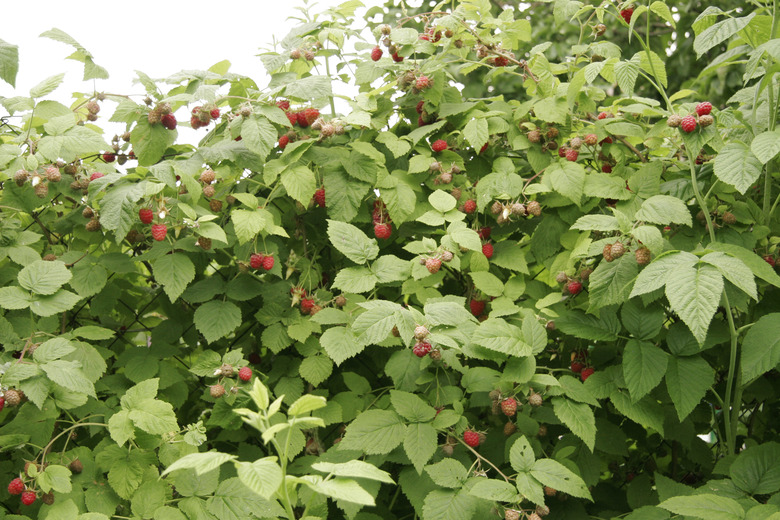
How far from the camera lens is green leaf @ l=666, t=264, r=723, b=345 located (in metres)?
1.53

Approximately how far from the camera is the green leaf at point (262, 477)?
1005mm

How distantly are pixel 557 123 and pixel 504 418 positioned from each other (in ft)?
3.10

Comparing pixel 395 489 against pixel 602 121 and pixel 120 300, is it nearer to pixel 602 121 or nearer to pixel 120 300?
pixel 120 300

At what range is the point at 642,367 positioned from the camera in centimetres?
185

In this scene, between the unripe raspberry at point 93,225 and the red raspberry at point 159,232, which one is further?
the unripe raspberry at point 93,225

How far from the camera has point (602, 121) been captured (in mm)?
2197

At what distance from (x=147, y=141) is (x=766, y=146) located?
5.71ft

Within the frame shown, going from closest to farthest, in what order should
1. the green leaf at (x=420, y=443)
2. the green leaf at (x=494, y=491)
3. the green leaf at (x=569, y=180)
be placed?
1. the green leaf at (x=494, y=491)
2. the green leaf at (x=420, y=443)
3. the green leaf at (x=569, y=180)

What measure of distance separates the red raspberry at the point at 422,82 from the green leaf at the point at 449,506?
3.98ft

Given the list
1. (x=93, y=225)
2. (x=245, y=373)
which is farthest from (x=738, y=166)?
(x=93, y=225)

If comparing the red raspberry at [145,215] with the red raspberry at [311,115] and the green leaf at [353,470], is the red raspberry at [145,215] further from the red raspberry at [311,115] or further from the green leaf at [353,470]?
the green leaf at [353,470]

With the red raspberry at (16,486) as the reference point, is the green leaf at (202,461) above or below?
above

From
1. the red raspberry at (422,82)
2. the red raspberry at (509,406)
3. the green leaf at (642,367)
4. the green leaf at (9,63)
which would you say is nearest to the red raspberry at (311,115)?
the red raspberry at (422,82)

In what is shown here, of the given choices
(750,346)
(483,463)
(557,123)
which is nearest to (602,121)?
(557,123)
